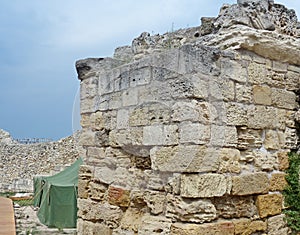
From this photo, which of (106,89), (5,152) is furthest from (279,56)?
(5,152)

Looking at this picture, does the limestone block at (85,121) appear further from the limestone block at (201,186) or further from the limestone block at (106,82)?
the limestone block at (201,186)

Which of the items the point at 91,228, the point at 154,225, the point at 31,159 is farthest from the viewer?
the point at 31,159

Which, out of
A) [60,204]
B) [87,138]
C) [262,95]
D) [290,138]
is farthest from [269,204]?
[60,204]

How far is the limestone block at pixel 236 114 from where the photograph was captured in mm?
3156

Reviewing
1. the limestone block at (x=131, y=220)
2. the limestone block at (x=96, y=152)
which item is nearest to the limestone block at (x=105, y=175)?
the limestone block at (x=96, y=152)

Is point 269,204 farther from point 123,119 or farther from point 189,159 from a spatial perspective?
point 123,119

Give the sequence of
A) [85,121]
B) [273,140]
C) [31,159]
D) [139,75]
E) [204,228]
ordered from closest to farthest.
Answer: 1. [204,228]
2. [273,140]
3. [139,75]
4. [85,121]
5. [31,159]

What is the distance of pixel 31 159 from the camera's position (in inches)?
818

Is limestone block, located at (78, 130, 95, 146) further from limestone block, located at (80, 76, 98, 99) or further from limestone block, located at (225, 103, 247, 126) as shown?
limestone block, located at (225, 103, 247, 126)

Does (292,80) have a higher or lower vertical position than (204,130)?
higher

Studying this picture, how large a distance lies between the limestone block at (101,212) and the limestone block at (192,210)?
87 cm

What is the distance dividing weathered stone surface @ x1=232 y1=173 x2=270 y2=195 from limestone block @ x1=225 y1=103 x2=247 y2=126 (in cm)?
43

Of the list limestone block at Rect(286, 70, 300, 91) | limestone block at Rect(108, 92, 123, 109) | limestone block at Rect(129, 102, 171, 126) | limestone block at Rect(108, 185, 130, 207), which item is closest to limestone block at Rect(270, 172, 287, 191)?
limestone block at Rect(286, 70, 300, 91)

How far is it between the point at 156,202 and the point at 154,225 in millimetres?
180
